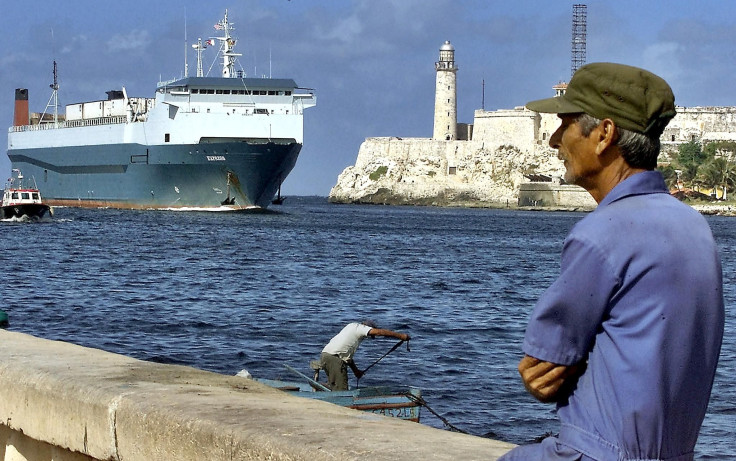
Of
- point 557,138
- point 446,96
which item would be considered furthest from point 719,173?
point 557,138

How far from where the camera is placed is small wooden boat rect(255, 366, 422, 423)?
302 inches

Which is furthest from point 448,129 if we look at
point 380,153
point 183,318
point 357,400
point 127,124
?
point 357,400

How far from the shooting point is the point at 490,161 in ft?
335

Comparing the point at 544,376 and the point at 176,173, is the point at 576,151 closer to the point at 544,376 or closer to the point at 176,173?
the point at 544,376

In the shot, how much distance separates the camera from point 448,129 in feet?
356

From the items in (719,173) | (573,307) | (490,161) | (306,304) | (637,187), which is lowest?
(306,304)

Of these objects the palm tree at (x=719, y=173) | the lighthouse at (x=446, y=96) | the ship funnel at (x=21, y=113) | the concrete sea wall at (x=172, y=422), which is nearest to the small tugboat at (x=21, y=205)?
the ship funnel at (x=21, y=113)

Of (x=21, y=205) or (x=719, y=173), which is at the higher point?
(x=719, y=173)

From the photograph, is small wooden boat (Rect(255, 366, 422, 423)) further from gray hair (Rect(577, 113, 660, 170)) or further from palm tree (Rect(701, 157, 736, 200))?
palm tree (Rect(701, 157, 736, 200))

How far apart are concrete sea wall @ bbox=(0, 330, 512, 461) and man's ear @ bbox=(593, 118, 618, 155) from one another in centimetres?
78

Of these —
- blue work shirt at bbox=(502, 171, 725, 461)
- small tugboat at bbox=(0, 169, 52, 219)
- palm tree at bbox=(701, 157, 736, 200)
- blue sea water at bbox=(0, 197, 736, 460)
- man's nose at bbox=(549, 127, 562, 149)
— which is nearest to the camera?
blue work shirt at bbox=(502, 171, 725, 461)

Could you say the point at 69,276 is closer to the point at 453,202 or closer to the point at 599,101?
the point at 599,101

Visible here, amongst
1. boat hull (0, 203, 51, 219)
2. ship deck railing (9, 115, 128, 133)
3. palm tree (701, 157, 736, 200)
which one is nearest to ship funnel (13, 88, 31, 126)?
ship deck railing (9, 115, 128, 133)

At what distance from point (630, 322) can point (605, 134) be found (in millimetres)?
325
